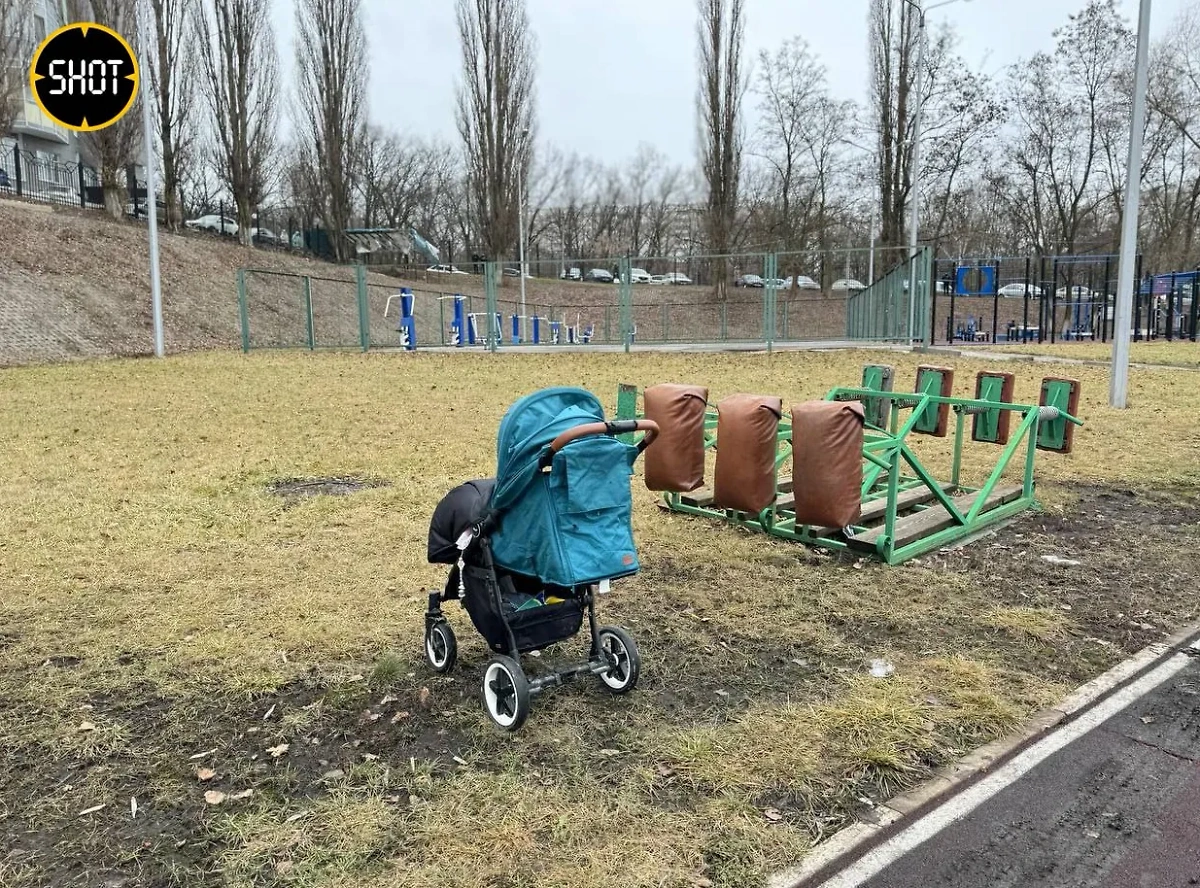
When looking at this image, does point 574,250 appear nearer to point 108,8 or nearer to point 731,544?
point 108,8

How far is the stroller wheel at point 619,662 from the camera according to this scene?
11.8 feet

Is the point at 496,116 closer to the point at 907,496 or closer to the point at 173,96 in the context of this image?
the point at 173,96

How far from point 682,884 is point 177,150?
36637 mm

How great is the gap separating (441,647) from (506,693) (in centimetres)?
57

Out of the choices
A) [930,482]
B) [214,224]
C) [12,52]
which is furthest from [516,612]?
[214,224]

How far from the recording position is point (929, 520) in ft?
19.4

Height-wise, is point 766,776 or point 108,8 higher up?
point 108,8

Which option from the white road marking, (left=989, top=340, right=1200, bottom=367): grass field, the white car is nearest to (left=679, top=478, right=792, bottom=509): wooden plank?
the white road marking

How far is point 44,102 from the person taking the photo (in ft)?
80.8

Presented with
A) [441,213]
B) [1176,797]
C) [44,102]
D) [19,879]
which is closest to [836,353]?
[1176,797]

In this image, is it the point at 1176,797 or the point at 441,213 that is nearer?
the point at 1176,797

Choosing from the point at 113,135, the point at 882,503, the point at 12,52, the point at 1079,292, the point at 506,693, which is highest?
the point at 12,52

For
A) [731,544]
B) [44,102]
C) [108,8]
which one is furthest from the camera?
[108,8]

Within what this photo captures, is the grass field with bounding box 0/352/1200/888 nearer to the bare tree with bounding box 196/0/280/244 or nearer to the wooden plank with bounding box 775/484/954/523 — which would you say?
the wooden plank with bounding box 775/484/954/523
